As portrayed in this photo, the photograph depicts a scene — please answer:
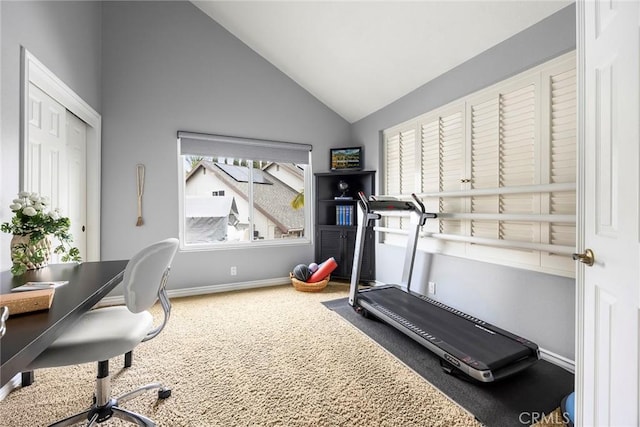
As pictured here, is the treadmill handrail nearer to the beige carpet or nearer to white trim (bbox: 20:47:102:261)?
the beige carpet

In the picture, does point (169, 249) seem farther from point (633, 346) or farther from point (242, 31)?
point (242, 31)

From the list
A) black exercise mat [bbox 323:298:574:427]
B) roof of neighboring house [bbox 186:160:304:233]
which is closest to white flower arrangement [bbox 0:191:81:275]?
roof of neighboring house [bbox 186:160:304:233]

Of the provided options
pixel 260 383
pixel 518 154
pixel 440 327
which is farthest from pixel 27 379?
pixel 518 154

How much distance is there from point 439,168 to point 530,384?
1.89 metres

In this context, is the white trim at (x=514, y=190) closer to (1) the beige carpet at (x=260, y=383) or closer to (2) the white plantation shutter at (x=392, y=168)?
(2) the white plantation shutter at (x=392, y=168)

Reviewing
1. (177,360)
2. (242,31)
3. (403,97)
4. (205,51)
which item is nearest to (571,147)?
(403,97)

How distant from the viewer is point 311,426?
4.32ft

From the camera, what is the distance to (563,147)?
184cm

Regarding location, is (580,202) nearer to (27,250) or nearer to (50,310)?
(50,310)

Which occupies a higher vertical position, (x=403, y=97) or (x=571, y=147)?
(x=403, y=97)

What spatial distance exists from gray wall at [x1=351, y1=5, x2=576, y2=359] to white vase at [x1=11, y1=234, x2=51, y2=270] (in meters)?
3.07

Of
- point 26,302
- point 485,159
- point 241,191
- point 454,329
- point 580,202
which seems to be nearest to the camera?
point 26,302

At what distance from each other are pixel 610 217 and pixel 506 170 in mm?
1508

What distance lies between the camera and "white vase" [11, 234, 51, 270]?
138 centimetres
